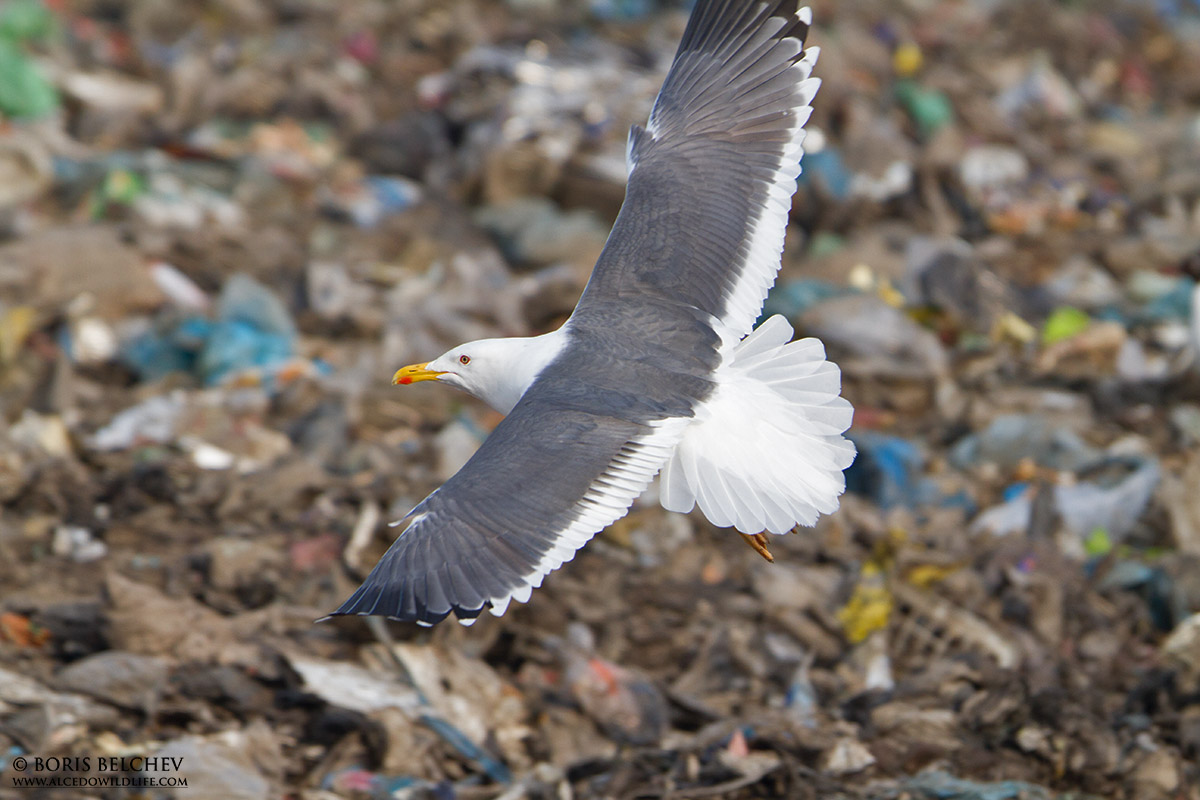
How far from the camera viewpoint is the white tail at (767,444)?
3.09 meters

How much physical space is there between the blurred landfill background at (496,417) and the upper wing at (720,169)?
0.99 m

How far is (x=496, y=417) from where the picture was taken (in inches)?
194

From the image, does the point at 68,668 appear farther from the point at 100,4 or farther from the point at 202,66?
the point at 100,4

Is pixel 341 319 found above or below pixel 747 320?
above

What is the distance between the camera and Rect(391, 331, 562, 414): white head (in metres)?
3.41

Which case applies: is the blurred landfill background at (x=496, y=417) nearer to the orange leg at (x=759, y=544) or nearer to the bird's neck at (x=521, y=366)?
the orange leg at (x=759, y=544)

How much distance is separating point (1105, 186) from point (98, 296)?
16.9 ft

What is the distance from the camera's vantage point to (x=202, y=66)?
702 centimetres

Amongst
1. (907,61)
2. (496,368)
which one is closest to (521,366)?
(496,368)

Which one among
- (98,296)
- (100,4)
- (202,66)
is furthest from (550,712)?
(100,4)

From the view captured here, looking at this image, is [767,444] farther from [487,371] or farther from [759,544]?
[487,371]

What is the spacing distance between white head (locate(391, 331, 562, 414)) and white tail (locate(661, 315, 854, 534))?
44 centimetres

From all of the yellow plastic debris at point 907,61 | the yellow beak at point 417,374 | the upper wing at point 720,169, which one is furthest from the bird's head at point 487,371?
the yellow plastic debris at point 907,61

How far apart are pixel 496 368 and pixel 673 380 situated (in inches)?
19.9
